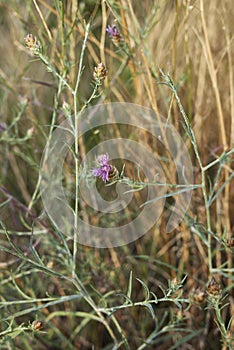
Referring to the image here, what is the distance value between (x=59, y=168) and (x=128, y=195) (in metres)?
0.13

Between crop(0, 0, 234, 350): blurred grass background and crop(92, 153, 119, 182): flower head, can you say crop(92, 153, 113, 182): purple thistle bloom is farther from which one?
crop(0, 0, 234, 350): blurred grass background

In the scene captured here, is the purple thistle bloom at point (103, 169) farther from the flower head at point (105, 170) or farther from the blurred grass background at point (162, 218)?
the blurred grass background at point (162, 218)

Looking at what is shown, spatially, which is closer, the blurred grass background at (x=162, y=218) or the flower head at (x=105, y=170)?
the flower head at (x=105, y=170)

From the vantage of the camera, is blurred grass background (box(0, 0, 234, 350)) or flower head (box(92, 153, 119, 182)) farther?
blurred grass background (box(0, 0, 234, 350))

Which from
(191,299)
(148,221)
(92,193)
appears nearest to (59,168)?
(92,193)

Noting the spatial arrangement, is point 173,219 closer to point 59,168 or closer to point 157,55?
point 59,168

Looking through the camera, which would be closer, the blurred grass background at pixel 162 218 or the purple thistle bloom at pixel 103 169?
the purple thistle bloom at pixel 103 169

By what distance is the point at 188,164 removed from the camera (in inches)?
35.6

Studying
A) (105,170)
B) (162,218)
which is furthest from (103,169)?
(162,218)

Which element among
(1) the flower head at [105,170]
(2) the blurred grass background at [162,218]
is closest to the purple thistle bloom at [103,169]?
(1) the flower head at [105,170]

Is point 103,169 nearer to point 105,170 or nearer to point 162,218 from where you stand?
point 105,170

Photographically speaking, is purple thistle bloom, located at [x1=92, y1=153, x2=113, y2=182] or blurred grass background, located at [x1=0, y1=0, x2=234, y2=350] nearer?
purple thistle bloom, located at [x1=92, y1=153, x2=113, y2=182]

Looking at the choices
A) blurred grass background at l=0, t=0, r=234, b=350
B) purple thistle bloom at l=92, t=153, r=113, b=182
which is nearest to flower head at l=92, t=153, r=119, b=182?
purple thistle bloom at l=92, t=153, r=113, b=182

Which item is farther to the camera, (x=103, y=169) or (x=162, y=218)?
(x=162, y=218)
